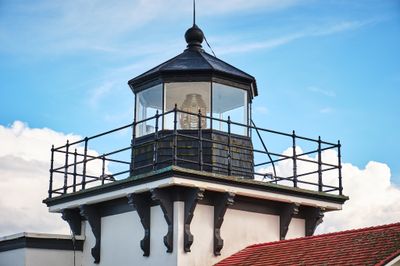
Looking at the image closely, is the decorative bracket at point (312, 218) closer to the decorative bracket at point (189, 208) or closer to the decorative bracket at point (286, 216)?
the decorative bracket at point (286, 216)

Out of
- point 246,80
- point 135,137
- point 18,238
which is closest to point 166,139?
point 135,137

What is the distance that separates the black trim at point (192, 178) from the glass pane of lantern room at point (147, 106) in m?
1.57

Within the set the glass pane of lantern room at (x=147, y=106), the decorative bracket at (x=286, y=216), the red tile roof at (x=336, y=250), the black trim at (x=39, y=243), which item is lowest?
the red tile roof at (x=336, y=250)

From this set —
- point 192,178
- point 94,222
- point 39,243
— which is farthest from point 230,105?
point 39,243

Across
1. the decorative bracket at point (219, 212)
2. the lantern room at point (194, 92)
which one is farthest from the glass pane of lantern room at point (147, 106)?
the decorative bracket at point (219, 212)

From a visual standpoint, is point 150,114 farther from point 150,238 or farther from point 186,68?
point 150,238

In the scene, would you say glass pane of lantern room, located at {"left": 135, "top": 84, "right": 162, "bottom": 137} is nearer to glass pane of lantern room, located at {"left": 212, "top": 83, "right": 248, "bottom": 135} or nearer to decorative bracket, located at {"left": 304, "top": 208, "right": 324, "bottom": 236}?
glass pane of lantern room, located at {"left": 212, "top": 83, "right": 248, "bottom": 135}

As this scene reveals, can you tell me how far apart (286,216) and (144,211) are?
2955 mm

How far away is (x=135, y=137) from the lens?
16.4 meters

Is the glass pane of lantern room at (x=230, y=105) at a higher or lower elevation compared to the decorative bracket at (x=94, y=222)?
higher

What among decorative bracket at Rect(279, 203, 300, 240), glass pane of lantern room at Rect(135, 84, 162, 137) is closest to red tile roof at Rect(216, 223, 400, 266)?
decorative bracket at Rect(279, 203, 300, 240)

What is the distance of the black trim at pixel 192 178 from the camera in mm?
14031

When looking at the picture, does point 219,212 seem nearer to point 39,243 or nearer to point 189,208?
point 189,208

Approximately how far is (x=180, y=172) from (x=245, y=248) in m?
2.39
